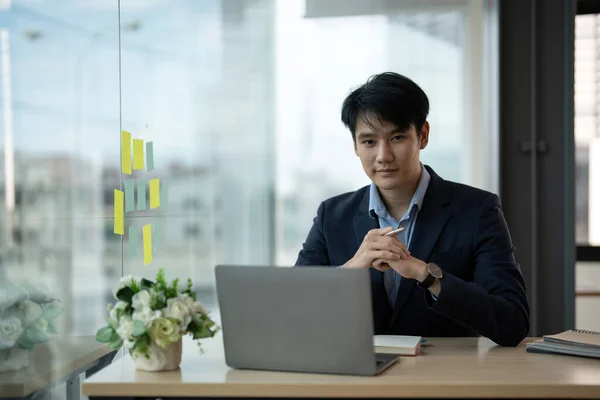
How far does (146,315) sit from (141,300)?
4cm

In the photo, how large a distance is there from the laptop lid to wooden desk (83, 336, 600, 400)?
34 mm

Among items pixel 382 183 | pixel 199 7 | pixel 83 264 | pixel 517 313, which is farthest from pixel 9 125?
pixel 199 7

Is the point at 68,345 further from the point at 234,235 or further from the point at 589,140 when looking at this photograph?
the point at 589,140

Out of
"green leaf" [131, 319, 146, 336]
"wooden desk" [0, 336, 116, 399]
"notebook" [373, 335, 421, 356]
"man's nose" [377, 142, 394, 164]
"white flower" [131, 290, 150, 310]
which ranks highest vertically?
"man's nose" [377, 142, 394, 164]

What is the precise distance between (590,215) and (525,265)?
0.58m

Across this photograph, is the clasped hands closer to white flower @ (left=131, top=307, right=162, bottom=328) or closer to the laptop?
the laptop

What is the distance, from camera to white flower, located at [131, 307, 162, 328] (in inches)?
65.9

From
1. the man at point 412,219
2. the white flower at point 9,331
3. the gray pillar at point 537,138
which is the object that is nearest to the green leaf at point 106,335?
the white flower at point 9,331

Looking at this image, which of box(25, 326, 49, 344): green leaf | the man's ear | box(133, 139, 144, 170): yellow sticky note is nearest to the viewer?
box(25, 326, 49, 344): green leaf

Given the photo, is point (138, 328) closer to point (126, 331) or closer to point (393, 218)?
point (126, 331)

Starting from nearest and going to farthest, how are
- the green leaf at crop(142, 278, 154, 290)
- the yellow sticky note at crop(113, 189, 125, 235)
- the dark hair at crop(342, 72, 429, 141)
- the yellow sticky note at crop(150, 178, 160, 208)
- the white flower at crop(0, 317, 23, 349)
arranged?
the green leaf at crop(142, 278, 154, 290)
the white flower at crop(0, 317, 23, 349)
the dark hair at crop(342, 72, 429, 141)
the yellow sticky note at crop(113, 189, 125, 235)
the yellow sticky note at crop(150, 178, 160, 208)

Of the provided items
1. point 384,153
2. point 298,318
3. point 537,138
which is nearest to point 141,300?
point 298,318

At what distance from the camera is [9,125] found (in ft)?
6.61

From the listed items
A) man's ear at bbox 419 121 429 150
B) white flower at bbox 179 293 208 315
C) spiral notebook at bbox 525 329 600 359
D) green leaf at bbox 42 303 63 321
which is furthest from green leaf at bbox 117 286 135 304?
man's ear at bbox 419 121 429 150
